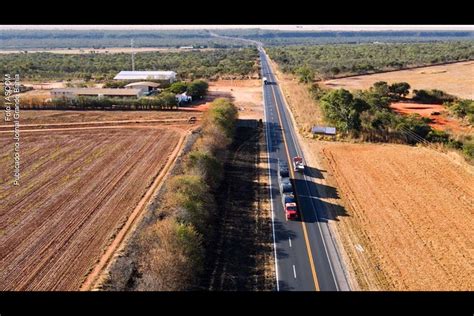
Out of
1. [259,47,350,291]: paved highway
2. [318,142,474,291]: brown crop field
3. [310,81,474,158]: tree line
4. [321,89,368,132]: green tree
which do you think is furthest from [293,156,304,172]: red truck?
[321,89,368,132]: green tree

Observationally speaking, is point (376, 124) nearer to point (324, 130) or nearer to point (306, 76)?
point (324, 130)

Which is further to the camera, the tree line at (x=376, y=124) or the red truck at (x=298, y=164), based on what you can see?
the tree line at (x=376, y=124)

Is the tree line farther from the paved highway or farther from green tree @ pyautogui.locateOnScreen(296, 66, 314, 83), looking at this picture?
green tree @ pyautogui.locateOnScreen(296, 66, 314, 83)

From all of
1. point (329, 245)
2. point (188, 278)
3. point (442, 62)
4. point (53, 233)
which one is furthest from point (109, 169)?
point (442, 62)

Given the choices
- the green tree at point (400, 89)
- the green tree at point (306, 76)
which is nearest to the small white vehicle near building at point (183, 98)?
the green tree at point (306, 76)

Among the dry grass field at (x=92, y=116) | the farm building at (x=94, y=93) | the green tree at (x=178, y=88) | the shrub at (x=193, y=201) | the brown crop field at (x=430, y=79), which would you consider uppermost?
the brown crop field at (x=430, y=79)

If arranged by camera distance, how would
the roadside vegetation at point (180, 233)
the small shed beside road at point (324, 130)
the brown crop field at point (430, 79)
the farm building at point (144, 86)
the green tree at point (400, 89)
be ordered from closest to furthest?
1. the roadside vegetation at point (180, 233)
2. the small shed beside road at point (324, 130)
3. the green tree at point (400, 89)
4. the farm building at point (144, 86)
5. the brown crop field at point (430, 79)

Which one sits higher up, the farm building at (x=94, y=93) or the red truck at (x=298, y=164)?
the farm building at (x=94, y=93)

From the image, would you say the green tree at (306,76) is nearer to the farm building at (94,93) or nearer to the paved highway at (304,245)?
the farm building at (94,93)
